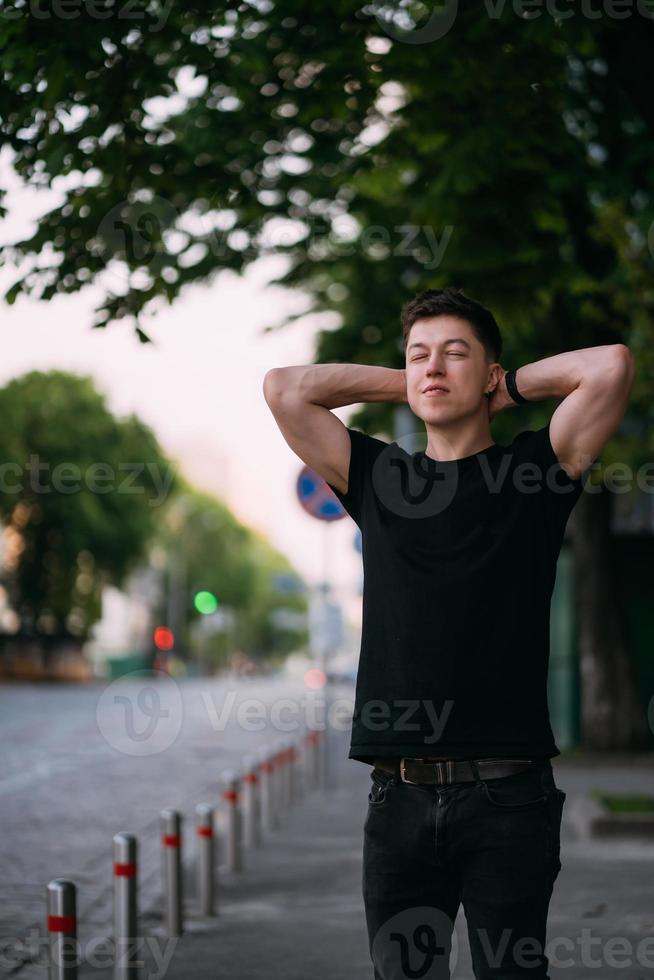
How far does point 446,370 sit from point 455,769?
2.98ft

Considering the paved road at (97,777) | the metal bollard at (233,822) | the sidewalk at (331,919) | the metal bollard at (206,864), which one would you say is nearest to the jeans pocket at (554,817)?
the sidewalk at (331,919)

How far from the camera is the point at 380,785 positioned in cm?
327

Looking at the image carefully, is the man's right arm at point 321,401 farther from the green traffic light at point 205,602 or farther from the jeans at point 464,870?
the green traffic light at point 205,602

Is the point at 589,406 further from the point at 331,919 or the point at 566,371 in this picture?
the point at 331,919

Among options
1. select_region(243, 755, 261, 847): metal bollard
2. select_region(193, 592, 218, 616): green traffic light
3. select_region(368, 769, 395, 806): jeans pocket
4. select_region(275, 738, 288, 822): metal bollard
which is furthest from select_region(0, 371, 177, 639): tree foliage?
select_region(368, 769, 395, 806): jeans pocket

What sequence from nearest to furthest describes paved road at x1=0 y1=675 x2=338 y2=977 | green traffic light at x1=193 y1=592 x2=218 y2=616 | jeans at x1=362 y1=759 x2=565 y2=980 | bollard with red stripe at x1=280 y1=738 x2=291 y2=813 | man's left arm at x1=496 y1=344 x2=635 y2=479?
1. jeans at x1=362 y1=759 x2=565 y2=980
2. man's left arm at x1=496 y1=344 x2=635 y2=479
3. paved road at x1=0 y1=675 x2=338 y2=977
4. bollard with red stripe at x1=280 y1=738 x2=291 y2=813
5. green traffic light at x1=193 y1=592 x2=218 y2=616

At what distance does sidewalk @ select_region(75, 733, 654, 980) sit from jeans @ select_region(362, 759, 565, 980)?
368 cm

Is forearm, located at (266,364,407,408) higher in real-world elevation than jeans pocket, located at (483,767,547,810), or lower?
higher

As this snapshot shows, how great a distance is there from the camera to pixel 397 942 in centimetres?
322

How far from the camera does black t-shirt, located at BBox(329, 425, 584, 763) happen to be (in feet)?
10.4

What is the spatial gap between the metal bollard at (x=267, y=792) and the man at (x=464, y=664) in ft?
31.6

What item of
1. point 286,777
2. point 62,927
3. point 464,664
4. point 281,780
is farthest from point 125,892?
point 286,777

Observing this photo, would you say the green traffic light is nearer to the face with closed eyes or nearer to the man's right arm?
the man's right arm

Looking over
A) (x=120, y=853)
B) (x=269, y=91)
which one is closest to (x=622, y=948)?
(x=120, y=853)
